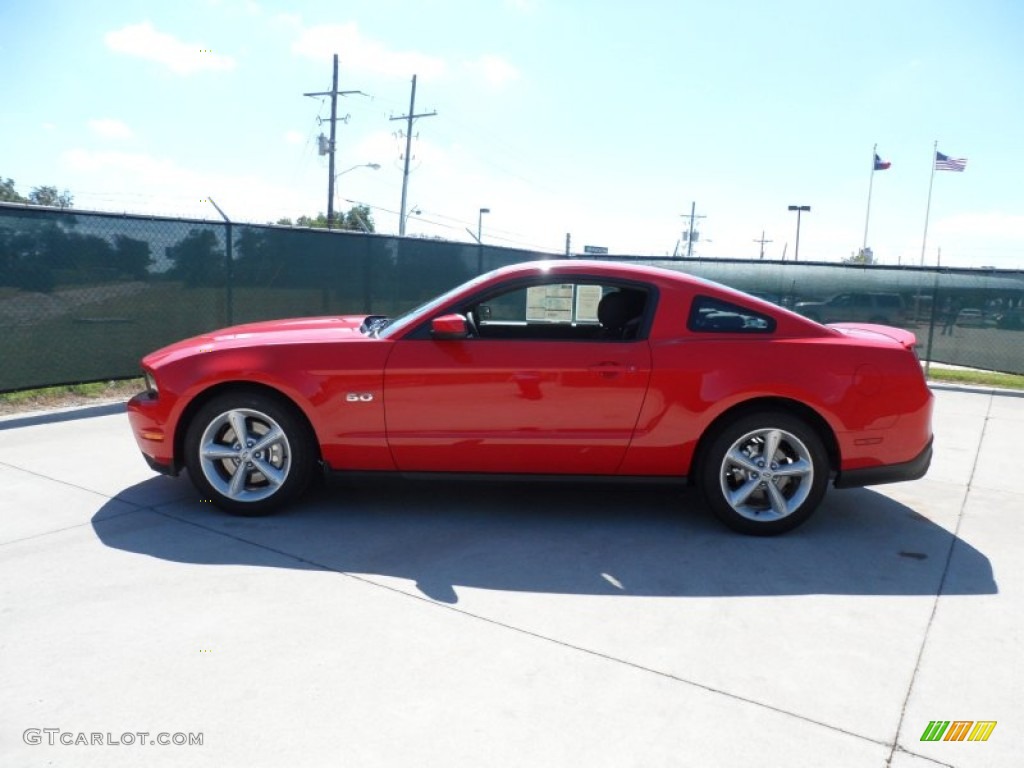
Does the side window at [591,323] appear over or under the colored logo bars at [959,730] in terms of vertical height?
over

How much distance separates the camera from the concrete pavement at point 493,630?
264 centimetres

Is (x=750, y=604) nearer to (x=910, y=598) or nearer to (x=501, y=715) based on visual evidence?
(x=910, y=598)

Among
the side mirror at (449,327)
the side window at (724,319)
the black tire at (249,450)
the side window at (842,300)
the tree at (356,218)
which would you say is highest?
the tree at (356,218)

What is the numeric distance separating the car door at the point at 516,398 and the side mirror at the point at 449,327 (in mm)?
41

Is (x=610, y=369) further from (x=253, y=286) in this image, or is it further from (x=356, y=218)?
(x=356, y=218)

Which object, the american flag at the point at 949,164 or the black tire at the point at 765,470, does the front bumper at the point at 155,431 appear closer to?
the black tire at the point at 765,470

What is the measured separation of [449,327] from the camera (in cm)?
448

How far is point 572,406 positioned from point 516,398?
12.9 inches

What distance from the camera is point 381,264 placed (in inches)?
467

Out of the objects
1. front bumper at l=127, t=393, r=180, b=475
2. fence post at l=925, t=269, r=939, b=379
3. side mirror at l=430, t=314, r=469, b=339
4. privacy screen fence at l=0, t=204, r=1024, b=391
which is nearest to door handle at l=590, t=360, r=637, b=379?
side mirror at l=430, t=314, r=469, b=339

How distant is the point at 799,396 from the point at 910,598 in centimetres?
122

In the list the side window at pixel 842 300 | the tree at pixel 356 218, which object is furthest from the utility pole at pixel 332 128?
the side window at pixel 842 300

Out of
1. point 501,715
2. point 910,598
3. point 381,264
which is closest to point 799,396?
point 910,598

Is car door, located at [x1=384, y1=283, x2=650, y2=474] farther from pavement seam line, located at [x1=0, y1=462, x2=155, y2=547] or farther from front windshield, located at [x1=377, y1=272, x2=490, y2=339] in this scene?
pavement seam line, located at [x1=0, y1=462, x2=155, y2=547]
